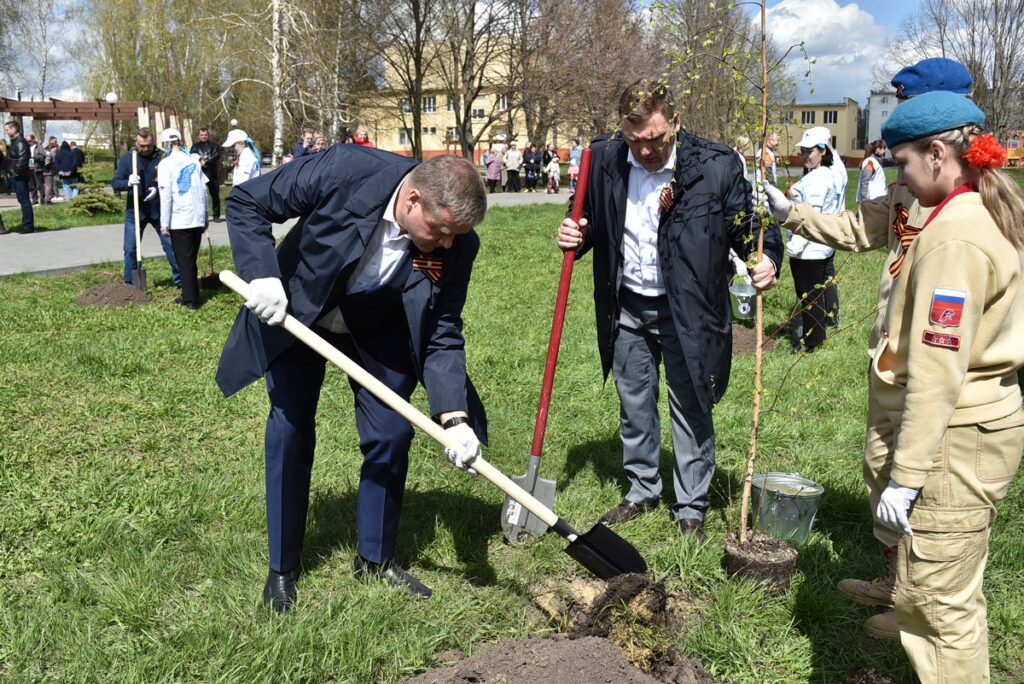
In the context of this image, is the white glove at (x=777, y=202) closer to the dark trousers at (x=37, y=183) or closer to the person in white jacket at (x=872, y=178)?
the person in white jacket at (x=872, y=178)

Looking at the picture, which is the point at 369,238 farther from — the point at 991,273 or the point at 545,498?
the point at 991,273

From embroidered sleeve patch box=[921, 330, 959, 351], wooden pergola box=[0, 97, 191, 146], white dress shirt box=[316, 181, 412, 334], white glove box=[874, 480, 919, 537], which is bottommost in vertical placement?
white glove box=[874, 480, 919, 537]

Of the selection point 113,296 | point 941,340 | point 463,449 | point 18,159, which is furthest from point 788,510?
point 18,159

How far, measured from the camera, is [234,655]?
2980 millimetres

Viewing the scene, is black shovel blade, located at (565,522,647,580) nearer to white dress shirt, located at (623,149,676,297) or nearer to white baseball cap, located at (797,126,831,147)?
white dress shirt, located at (623,149,676,297)

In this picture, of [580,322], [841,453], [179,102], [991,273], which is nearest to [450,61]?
[179,102]

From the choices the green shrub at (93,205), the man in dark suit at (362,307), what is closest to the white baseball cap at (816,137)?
the man in dark suit at (362,307)

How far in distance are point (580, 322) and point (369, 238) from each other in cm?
557

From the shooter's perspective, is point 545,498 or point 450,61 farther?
point 450,61

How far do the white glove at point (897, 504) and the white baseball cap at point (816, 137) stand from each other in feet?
18.7

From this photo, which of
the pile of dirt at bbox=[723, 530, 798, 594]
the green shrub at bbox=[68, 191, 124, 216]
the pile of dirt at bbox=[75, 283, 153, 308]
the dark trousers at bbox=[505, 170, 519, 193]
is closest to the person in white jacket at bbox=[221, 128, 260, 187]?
the pile of dirt at bbox=[75, 283, 153, 308]

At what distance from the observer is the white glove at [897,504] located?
2.38 m

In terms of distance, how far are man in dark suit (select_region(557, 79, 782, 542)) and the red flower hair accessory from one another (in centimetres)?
114

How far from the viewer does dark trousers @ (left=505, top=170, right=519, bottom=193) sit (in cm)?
2945
